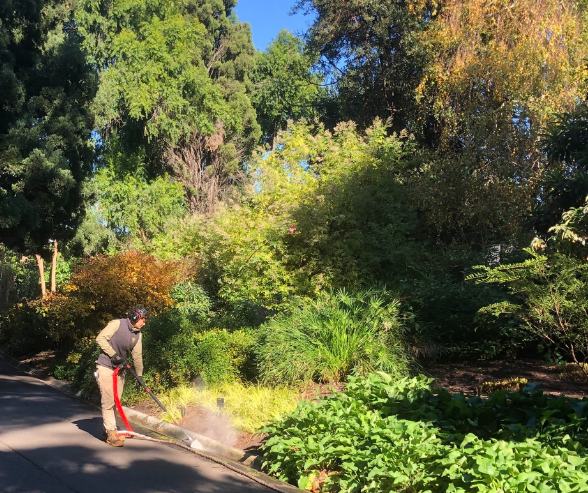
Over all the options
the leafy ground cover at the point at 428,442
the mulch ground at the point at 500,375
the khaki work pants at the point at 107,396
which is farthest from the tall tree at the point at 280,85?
the leafy ground cover at the point at 428,442

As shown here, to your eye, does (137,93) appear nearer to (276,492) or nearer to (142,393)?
(142,393)

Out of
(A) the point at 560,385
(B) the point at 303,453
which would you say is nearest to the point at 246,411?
(B) the point at 303,453

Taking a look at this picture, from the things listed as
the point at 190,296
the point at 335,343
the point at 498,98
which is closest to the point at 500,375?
the point at 335,343

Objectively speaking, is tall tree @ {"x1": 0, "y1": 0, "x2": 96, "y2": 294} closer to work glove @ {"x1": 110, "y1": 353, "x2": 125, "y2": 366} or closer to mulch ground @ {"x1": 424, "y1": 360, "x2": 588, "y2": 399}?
work glove @ {"x1": 110, "y1": 353, "x2": 125, "y2": 366}

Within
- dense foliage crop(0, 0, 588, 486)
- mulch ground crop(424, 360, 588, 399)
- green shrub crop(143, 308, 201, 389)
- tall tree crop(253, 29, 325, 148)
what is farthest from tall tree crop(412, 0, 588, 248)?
tall tree crop(253, 29, 325, 148)

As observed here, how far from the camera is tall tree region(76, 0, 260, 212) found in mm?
33219

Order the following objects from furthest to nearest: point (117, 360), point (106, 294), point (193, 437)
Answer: point (106, 294), point (193, 437), point (117, 360)

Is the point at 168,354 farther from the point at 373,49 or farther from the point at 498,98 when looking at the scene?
the point at 373,49

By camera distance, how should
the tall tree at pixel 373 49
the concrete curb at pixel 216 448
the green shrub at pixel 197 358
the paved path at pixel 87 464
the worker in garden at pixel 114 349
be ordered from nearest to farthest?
the paved path at pixel 87 464 < the concrete curb at pixel 216 448 < the worker in garden at pixel 114 349 < the green shrub at pixel 197 358 < the tall tree at pixel 373 49

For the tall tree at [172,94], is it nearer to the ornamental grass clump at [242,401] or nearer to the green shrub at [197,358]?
the green shrub at [197,358]

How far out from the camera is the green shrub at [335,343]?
9.12 m

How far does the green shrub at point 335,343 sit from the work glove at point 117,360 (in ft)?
7.97

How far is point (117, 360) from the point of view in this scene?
311 inches

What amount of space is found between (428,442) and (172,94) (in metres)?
31.4
